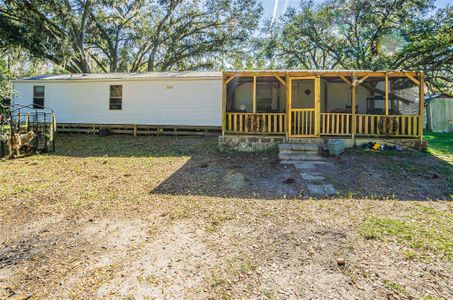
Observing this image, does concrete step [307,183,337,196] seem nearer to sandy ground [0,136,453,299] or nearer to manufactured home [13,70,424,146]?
sandy ground [0,136,453,299]

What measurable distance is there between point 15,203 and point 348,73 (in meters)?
8.94

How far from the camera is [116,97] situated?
518 inches

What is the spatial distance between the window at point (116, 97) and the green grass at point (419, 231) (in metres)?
11.9

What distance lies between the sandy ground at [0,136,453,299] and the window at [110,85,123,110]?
258 inches

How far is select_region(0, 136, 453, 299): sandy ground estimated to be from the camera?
8.32 ft

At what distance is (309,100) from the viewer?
40.7ft

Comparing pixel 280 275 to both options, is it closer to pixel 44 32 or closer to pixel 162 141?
pixel 162 141

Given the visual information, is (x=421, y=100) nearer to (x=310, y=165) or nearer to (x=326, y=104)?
(x=326, y=104)

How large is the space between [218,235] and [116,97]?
37.3 feet

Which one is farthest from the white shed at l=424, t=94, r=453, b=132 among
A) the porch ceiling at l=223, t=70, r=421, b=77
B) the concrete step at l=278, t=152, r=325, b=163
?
the concrete step at l=278, t=152, r=325, b=163

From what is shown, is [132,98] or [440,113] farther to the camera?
[440,113]

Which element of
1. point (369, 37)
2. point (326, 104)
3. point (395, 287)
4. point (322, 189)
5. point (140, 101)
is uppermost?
point (369, 37)

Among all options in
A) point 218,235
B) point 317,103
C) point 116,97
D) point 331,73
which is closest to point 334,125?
point 317,103

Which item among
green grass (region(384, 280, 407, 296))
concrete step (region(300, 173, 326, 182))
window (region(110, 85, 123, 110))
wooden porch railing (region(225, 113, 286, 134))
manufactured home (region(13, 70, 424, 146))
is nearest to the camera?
green grass (region(384, 280, 407, 296))
